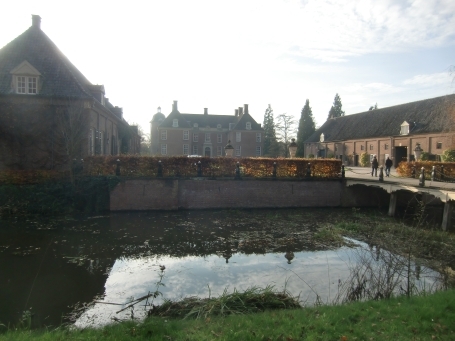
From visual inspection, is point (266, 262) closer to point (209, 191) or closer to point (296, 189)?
point (209, 191)

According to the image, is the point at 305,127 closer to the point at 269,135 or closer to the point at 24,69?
the point at 269,135

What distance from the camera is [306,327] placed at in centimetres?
472

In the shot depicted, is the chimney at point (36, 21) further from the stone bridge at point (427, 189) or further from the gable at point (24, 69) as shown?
the stone bridge at point (427, 189)

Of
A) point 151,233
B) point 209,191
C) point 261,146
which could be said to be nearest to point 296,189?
point 209,191

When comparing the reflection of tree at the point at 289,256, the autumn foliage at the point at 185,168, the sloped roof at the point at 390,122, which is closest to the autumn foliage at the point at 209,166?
the autumn foliage at the point at 185,168

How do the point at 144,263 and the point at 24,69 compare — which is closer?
the point at 144,263

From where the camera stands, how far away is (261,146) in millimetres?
62125

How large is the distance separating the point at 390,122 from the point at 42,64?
3775cm

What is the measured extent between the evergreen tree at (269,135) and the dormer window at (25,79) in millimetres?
48016

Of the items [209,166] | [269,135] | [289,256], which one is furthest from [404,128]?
[269,135]

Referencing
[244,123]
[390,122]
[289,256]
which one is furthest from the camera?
[244,123]

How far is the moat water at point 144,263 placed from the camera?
7000 millimetres

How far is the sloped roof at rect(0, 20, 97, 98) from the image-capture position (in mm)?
20641

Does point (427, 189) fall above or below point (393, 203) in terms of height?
above
